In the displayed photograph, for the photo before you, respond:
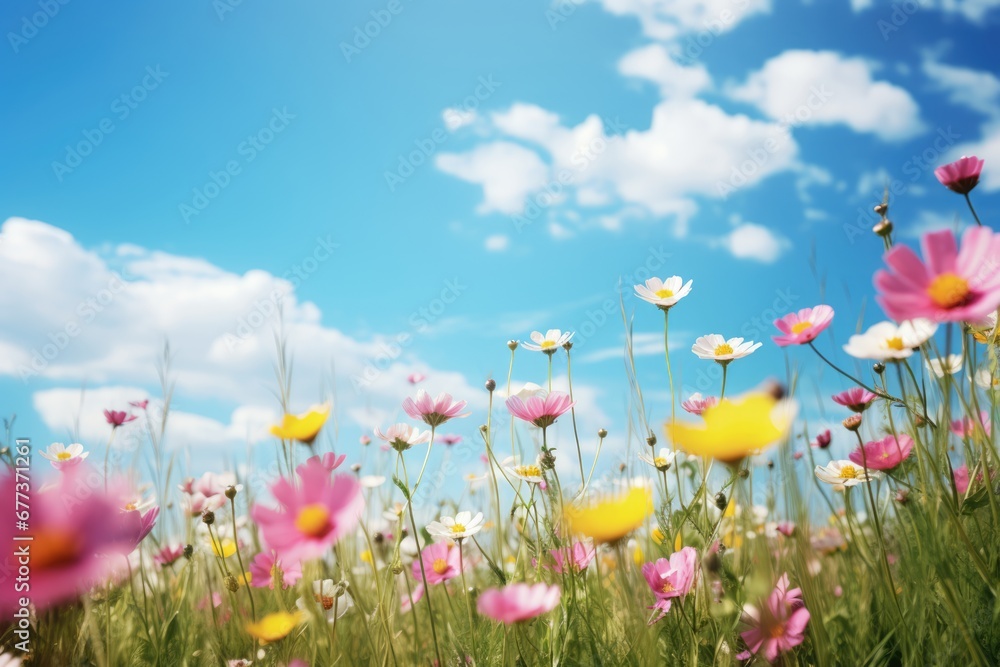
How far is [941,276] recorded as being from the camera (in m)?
0.73

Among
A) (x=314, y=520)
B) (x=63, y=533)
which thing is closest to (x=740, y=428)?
(x=314, y=520)

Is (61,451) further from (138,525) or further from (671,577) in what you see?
(671,577)

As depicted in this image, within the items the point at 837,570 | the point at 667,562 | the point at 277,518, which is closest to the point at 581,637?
the point at 667,562

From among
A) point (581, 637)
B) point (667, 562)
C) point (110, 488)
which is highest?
point (110, 488)

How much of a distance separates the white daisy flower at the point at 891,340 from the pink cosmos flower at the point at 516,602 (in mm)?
562

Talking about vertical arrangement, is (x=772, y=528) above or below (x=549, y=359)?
below

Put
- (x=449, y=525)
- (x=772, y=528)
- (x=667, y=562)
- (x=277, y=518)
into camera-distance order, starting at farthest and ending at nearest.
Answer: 1. (x=772, y=528)
2. (x=449, y=525)
3. (x=667, y=562)
4. (x=277, y=518)

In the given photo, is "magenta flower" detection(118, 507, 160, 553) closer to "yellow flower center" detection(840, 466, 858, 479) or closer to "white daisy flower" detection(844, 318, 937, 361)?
"white daisy flower" detection(844, 318, 937, 361)

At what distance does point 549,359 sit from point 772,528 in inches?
28.4

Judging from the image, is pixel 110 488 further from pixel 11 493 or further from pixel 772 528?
pixel 772 528

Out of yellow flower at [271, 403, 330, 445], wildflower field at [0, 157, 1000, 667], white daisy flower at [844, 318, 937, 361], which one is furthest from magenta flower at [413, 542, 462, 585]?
white daisy flower at [844, 318, 937, 361]

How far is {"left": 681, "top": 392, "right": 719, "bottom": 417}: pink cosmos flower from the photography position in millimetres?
1159

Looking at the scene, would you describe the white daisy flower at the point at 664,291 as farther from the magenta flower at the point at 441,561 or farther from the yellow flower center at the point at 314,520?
the yellow flower center at the point at 314,520

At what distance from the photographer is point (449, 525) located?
1300 millimetres
